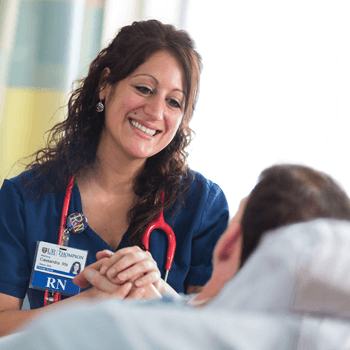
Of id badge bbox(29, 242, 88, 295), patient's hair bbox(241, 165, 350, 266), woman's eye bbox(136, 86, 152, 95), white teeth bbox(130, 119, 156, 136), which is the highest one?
woman's eye bbox(136, 86, 152, 95)

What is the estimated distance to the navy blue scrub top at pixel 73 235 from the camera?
1.22 m

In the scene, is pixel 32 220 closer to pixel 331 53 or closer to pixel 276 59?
pixel 276 59

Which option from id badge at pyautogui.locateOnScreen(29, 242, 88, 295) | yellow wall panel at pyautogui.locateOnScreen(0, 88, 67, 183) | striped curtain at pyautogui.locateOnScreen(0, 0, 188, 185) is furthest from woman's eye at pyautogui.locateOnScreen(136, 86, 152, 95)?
yellow wall panel at pyautogui.locateOnScreen(0, 88, 67, 183)

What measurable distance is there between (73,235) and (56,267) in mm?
107

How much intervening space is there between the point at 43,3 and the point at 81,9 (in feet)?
0.64

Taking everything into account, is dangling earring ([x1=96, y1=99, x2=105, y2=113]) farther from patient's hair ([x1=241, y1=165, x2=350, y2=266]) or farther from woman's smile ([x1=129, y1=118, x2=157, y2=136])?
patient's hair ([x1=241, y1=165, x2=350, y2=266])

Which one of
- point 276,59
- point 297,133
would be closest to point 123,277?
point 297,133

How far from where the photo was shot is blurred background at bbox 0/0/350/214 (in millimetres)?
1509

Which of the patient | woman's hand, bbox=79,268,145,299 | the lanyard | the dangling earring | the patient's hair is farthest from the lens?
the dangling earring

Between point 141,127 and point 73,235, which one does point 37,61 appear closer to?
point 141,127

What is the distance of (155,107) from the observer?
1315 mm

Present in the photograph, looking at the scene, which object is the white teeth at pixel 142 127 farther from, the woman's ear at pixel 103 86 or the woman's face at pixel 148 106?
the woman's ear at pixel 103 86

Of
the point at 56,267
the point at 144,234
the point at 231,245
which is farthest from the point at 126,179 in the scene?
the point at 231,245

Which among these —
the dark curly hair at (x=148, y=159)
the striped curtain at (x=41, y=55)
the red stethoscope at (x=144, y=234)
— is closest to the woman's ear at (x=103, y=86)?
the dark curly hair at (x=148, y=159)
